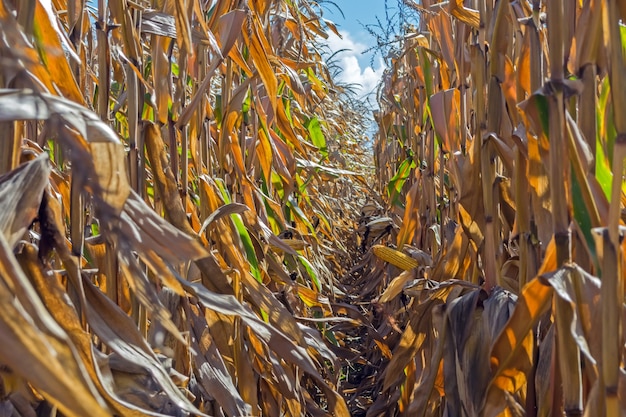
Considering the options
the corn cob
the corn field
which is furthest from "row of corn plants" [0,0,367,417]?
the corn cob

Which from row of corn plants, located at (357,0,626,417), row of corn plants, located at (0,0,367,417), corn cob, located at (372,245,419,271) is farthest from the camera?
corn cob, located at (372,245,419,271)

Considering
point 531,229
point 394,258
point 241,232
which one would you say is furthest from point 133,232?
point 394,258

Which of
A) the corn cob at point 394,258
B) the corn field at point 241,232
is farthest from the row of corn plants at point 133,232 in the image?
the corn cob at point 394,258

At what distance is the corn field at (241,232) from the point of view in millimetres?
438

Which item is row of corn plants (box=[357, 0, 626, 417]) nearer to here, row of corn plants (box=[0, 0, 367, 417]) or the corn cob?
the corn cob

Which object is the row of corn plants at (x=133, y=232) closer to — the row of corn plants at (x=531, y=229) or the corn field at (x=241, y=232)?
the corn field at (x=241, y=232)

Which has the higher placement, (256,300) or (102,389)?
(102,389)

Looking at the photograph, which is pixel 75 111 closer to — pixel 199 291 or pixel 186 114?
pixel 199 291

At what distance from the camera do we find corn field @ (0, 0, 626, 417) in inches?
17.3

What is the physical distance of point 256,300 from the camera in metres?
1.08

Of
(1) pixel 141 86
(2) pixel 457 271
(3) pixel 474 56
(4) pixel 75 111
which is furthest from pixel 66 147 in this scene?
(2) pixel 457 271

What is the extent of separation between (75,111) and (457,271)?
965 mm

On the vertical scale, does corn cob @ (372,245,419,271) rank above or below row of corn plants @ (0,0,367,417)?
below

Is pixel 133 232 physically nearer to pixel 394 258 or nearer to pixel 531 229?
pixel 531 229
